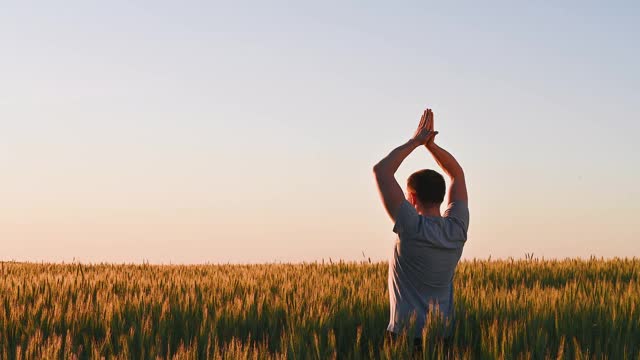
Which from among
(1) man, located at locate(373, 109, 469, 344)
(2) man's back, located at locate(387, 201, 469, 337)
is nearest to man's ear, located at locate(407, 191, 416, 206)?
(1) man, located at locate(373, 109, 469, 344)

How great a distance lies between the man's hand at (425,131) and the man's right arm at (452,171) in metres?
0.15

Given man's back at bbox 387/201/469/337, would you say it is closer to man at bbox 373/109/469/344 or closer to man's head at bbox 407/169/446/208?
man at bbox 373/109/469/344

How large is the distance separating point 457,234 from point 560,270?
26.5 ft

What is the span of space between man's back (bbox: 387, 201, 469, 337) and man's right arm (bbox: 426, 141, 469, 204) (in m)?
0.09

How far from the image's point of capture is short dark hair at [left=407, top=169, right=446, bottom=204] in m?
4.68

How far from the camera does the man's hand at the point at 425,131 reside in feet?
15.6

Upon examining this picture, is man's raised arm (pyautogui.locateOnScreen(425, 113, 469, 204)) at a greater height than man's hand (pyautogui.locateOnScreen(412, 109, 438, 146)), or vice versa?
man's hand (pyautogui.locateOnScreen(412, 109, 438, 146))

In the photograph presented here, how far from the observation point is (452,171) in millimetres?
5047

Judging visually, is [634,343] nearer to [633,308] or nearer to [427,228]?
[633,308]

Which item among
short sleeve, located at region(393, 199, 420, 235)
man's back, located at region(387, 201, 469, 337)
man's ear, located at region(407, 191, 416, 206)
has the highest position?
man's ear, located at region(407, 191, 416, 206)

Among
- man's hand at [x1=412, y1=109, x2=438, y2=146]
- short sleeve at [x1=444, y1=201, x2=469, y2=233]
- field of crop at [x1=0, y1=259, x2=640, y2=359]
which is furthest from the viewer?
field of crop at [x1=0, y1=259, x2=640, y2=359]

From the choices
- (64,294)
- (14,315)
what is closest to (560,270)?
(64,294)

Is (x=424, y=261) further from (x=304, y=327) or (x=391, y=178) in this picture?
(x=304, y=327)

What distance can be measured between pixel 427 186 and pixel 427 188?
0.02 meters
